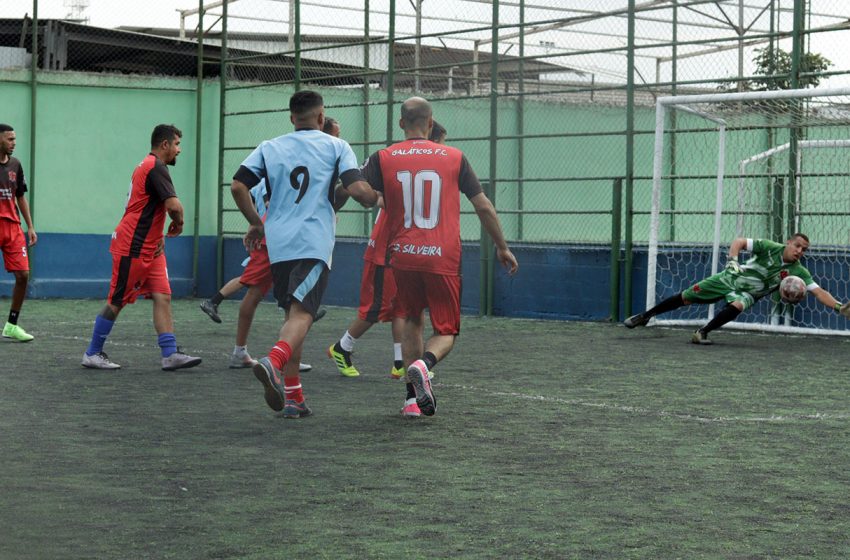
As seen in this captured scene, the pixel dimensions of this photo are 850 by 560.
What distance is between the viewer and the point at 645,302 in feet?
46.9

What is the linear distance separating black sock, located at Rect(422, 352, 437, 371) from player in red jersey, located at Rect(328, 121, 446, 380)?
1.62m

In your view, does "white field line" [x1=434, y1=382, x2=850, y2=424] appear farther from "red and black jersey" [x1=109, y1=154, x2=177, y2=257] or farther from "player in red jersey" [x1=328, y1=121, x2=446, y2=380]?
"red and black jersey" [x1=109, y1=154, x2=177, y2=257]

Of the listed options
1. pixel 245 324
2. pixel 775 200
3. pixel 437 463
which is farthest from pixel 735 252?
pixel 437 463

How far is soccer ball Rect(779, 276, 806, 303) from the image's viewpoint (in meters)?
11.8

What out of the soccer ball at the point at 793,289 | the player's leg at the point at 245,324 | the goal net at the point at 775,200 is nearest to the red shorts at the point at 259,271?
the player's leg at the point at 245,324

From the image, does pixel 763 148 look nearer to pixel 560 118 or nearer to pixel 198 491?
pixel 560 118

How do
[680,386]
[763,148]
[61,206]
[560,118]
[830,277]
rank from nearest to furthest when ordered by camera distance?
[680,386]
[830,277]
[763,148]
[61,206]
[560,118]

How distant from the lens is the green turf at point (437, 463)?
170 inches

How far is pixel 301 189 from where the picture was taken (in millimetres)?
6965

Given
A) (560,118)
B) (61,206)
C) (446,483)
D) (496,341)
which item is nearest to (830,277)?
(496,341)

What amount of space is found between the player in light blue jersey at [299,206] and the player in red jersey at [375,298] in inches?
66.8

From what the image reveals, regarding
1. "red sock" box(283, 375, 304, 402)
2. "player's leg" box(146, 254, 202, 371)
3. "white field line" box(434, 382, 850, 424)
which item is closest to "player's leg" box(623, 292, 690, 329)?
"white field line" box(434, 382, 850, 424)

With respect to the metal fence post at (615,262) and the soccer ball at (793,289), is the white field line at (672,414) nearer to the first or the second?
the soccer ball at (793,289)

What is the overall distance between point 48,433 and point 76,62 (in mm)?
15756
